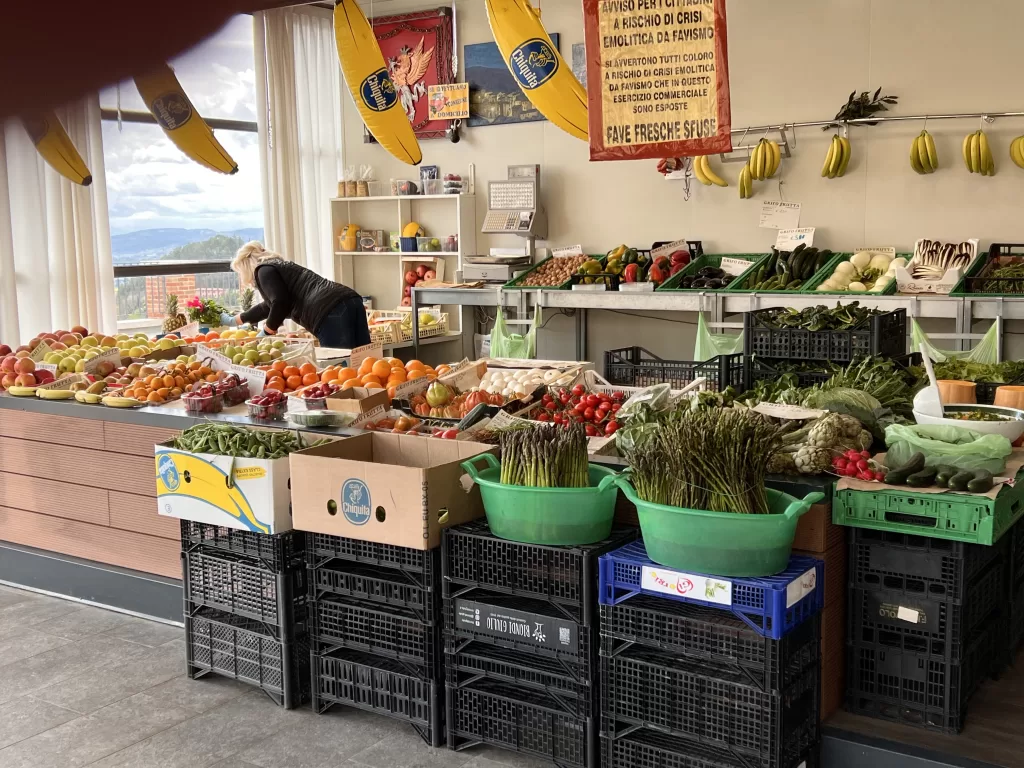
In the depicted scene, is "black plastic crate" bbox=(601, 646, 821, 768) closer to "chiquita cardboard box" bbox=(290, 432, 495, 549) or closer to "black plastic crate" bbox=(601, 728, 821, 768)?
"black plastic crate" bbox=(601, 728, 821, 768)

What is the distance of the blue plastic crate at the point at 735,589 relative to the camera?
2.63 m

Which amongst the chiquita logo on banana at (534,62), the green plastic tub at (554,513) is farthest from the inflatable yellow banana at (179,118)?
the chiquita logo on banana at (534,62)

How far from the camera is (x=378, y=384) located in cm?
477

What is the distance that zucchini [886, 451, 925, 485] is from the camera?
289cm

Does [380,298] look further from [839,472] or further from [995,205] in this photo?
[839,472]

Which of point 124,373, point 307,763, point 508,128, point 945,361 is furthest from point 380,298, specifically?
point 307,763

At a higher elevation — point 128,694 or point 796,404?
point 796,404

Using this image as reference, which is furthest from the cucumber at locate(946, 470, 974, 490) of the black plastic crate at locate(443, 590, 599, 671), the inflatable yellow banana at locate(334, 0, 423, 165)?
the inflatable yellow banana at locate(334, 0, 423, 165)

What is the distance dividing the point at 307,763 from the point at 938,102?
6225 mm

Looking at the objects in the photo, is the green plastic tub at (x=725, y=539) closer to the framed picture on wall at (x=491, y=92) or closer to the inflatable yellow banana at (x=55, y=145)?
the inflatable yellow banana at (x=55, y=145)

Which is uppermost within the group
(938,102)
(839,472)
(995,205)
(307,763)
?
(938,102)

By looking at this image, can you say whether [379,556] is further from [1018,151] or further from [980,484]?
[1018,151]

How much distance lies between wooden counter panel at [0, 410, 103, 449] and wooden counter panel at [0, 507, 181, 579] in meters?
0.37

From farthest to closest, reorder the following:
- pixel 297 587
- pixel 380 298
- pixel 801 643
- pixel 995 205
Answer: pixel 380 298 → pixel 995 205 → pixel 297 587 → pixel 801 643
